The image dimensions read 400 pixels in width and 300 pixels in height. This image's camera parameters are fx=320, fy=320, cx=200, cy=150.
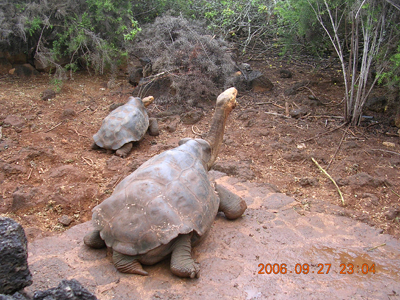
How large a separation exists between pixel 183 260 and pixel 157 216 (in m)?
0.44

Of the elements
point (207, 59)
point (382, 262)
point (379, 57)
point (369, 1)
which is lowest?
point (382, 262)

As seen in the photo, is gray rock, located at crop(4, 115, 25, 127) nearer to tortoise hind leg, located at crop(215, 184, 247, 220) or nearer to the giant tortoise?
the giant tortoise

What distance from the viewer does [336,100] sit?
7.58m

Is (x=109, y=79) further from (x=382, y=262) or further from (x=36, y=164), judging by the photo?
(x=382, y=262)

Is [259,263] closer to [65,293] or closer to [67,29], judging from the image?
[65,293]

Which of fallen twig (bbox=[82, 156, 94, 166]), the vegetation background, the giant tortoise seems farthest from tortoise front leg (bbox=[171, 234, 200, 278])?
the vegetation background

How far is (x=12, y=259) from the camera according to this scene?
183 cm

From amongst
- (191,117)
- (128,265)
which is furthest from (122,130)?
(128,265)

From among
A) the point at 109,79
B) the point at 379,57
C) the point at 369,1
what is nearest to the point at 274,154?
the point at 379,57

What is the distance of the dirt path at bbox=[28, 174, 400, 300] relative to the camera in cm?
265

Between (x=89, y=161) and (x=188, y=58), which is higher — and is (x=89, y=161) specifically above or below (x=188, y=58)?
below

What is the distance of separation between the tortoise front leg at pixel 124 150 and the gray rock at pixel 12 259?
3.92 metres

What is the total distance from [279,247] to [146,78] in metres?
6.05

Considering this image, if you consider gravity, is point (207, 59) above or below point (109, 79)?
above
